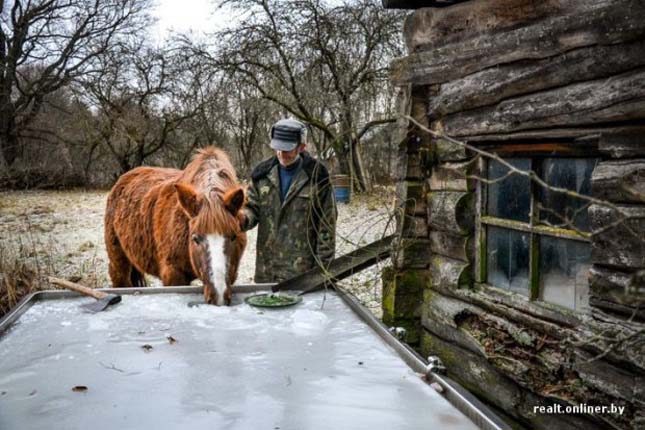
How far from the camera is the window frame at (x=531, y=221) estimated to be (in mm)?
2525

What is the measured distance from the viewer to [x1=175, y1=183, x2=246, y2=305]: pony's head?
3.17 m

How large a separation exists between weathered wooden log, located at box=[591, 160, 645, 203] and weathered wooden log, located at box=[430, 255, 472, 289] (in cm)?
117

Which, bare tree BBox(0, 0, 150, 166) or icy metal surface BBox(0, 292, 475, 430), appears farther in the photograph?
bare tree BBox(0, 0, 150, 166)

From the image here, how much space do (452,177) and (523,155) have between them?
0.60 m

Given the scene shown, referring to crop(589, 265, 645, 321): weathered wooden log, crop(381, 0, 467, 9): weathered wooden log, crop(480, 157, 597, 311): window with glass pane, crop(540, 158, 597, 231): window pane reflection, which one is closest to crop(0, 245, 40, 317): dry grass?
crop(381, 0, 467, 9): weathered wooden log

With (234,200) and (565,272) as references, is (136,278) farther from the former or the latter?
(565,272)

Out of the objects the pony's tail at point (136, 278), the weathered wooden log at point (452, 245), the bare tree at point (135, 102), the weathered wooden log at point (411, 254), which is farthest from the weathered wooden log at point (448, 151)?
the bare tree at point (135, 102)

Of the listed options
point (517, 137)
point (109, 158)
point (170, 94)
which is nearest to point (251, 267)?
point (517, 137)

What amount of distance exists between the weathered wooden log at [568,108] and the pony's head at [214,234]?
1699mm

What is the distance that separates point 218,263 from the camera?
323 centimetres

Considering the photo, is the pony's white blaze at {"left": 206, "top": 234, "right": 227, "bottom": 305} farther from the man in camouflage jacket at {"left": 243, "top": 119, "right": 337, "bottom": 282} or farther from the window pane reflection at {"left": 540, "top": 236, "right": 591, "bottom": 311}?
the window pane reflection at {"left": 540, "top": 236, "right": 591, "bottom": 311}

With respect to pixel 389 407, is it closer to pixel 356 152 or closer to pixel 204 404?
pixel 204 404

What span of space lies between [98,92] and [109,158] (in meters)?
4.43

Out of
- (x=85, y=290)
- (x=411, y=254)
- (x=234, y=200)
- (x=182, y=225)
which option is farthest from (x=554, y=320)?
(x=182, y=225)
